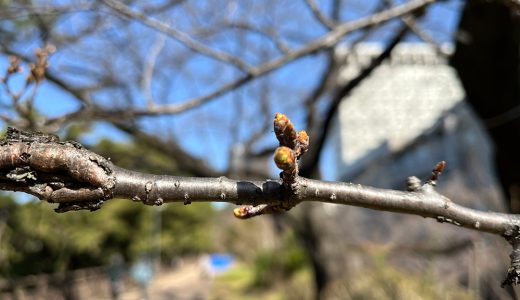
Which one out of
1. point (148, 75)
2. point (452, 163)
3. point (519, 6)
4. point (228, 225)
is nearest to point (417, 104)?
point (452, 163)

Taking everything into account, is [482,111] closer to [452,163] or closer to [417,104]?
[417,104]

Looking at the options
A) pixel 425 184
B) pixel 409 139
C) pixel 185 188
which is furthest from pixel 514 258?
pixel 409 139

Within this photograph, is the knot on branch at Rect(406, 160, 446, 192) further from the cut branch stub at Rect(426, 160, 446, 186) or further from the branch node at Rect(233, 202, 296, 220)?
the branch node at Rect(233, 202, 296, 220)

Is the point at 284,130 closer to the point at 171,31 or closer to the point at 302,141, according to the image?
the point at 302,141

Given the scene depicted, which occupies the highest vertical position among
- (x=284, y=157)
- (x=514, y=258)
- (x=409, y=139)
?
(x=409, y=139)

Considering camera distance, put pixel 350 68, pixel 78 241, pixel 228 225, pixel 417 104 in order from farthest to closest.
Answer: pixel 228 225, pixel 78 241, pixel 350 68, pixel 417 104

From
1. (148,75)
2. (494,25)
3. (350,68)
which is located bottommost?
(494,25)
